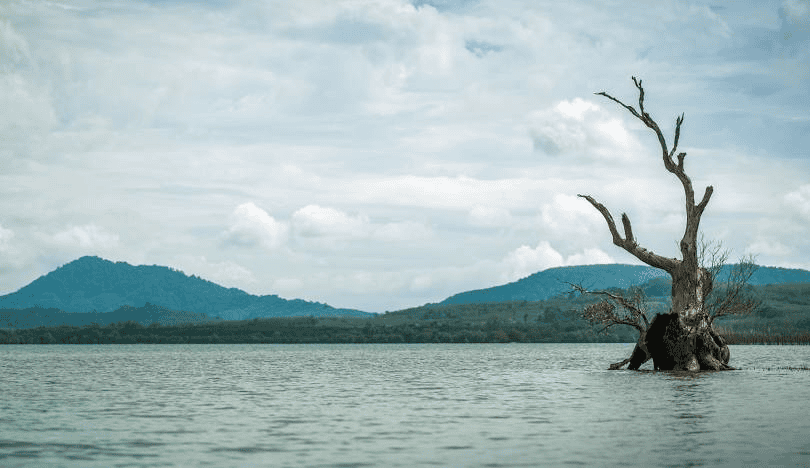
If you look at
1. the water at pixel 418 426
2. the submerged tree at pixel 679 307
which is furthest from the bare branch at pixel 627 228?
the water at pixel 418 426

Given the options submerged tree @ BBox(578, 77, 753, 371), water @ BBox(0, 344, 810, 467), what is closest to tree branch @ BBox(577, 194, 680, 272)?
submerged tree @ BBox(578, 77, 753, 371)

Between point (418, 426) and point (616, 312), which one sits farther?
point (616, 312)

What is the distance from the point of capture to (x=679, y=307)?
2392 inches

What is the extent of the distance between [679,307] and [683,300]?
525 mm

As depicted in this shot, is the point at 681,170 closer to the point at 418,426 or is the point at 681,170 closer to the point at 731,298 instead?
the point at 731,298

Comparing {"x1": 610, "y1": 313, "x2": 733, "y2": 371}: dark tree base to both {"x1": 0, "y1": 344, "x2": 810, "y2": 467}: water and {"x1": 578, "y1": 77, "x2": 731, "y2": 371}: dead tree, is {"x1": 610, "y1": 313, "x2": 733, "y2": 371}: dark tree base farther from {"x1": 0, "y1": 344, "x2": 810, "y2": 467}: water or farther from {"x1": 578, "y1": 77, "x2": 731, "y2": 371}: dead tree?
{"x1": 0, "y1": 344, "x2": 810, "y2": 467}: water

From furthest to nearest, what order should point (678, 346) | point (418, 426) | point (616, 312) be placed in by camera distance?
point (616, 312)
point (678, 346)
point (418, 426)

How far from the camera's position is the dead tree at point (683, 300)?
2370 inches

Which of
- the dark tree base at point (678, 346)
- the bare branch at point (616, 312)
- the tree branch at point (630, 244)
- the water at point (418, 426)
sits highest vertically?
the tree branch at point (630, 244)

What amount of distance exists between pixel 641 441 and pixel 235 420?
14.4 m

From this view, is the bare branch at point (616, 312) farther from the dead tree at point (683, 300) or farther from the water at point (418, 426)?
the water at point (418, 426)

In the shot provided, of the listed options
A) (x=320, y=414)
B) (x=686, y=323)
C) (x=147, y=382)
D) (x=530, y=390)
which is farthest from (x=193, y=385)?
(x=686, y=323)

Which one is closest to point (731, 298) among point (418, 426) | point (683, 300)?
point (683, 300)

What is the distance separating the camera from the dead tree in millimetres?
60188
